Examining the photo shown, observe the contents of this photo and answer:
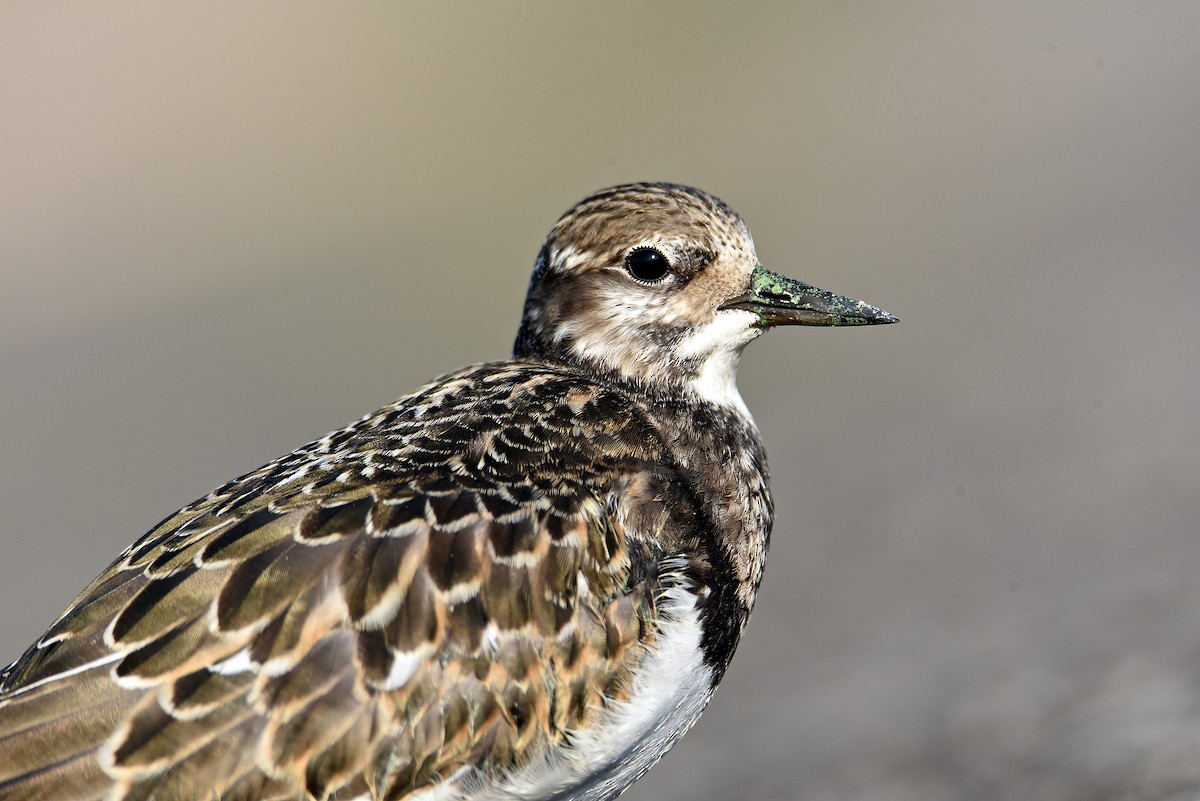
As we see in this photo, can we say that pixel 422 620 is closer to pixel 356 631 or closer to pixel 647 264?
pixel 356 631

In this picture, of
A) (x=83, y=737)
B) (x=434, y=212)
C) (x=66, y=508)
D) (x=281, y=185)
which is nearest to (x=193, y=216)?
(x=281, y=185)

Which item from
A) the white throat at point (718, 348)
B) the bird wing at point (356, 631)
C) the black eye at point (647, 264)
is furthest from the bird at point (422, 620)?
the black eye at point (647, 264)

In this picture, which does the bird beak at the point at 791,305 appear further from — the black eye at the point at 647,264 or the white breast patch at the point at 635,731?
the white breast patch at the point at 635,731

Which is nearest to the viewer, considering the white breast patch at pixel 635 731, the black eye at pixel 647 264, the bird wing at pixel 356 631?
the bird wing at pixel 356 631

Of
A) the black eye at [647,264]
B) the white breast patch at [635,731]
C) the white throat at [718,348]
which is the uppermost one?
the black eye at [647,264]

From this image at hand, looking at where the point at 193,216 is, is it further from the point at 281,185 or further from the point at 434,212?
the point at 434,212

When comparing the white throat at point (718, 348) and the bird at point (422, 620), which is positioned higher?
the white throat at point (718, 348)
